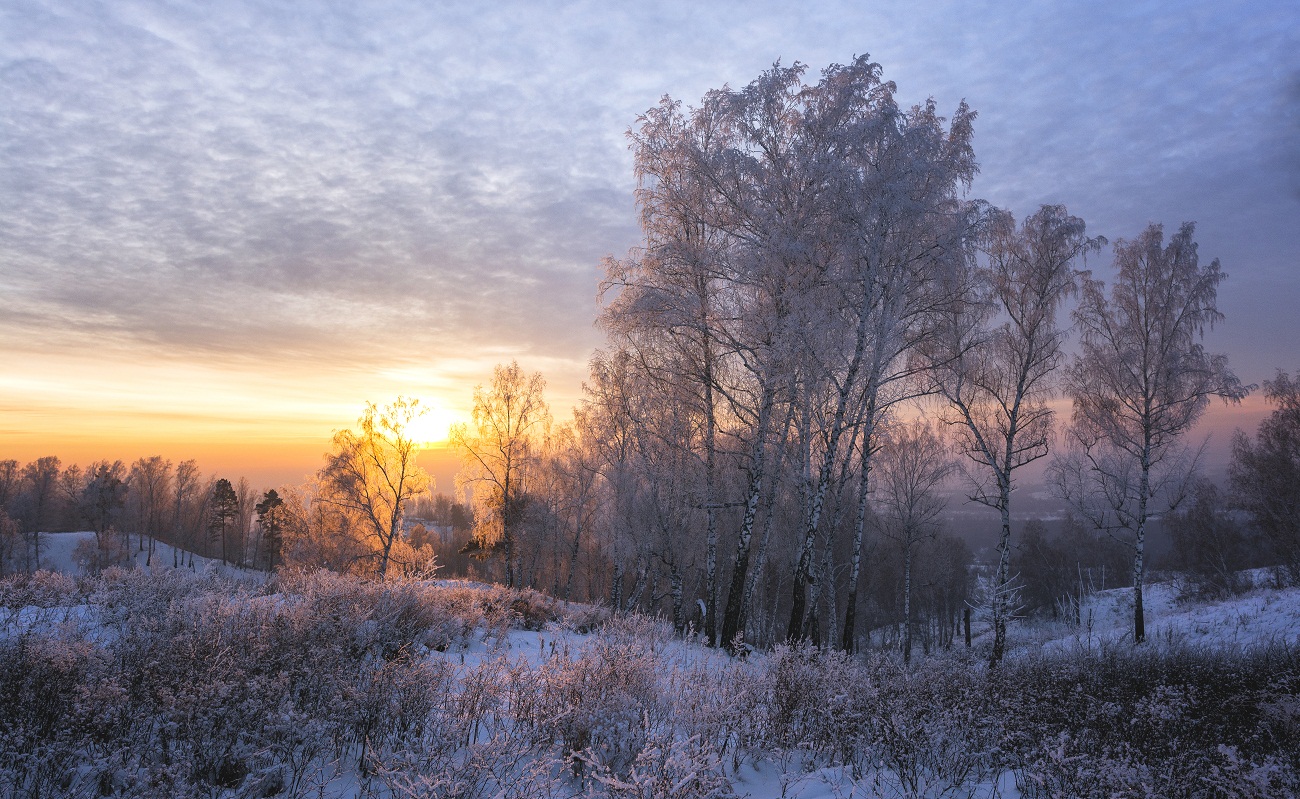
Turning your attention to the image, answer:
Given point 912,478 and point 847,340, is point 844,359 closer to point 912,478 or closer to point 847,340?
point 847,340

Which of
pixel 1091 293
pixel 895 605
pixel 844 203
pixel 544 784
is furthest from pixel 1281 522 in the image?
pixel 544 784

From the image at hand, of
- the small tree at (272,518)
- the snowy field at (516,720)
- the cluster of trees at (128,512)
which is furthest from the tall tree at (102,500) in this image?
the snowy field at (516,720)

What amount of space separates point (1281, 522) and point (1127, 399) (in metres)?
17.3

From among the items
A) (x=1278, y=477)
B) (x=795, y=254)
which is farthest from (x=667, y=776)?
(x=1278, y=477)

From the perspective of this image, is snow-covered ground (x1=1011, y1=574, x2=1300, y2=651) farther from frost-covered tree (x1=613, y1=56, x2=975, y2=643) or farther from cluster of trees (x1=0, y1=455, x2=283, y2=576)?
cluster of trees (x1=0, y1=455, x2=283, y2=576)

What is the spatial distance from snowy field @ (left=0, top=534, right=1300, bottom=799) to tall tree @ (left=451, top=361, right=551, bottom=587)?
64.3 feet

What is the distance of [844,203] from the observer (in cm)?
1196

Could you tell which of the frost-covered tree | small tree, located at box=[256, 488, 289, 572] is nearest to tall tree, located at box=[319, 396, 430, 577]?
the frost-covered tree

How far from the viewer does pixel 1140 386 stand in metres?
17.6

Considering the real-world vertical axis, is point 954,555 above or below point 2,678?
below

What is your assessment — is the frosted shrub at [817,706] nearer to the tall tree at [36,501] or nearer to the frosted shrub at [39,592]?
the frosted shrub at [39,592]

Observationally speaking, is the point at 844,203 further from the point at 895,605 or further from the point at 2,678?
the point at 895,605

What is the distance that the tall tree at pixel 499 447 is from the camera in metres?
26.6

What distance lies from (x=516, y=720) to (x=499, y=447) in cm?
2324
